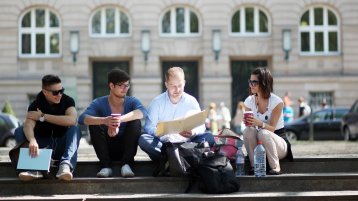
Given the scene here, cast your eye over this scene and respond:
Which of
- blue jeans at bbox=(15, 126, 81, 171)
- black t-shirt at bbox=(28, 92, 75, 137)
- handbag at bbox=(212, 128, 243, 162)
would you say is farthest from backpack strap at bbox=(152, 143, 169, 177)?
Answer: black t-shirt at bbox=(28, 92, 75, 137)

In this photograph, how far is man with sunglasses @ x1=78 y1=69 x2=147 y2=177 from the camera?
876cm

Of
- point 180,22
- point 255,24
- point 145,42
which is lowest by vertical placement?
point 145,42

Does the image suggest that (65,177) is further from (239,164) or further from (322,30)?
(322,30)

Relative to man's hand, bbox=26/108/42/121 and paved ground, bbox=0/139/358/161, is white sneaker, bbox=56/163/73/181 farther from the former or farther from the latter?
paved ground, bbox=0/139/358/161

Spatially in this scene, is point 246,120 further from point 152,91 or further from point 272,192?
point 152,91

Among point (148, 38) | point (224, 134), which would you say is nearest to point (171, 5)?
point (148, 38)

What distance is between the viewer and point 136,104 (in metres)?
9.18

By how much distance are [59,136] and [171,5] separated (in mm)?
29099

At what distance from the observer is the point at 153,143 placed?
884 cm

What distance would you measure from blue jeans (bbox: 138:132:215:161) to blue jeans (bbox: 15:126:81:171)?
0.71 meters

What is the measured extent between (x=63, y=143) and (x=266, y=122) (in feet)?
7.61

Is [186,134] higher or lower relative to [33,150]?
higher

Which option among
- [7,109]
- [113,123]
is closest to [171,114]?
[113,123]

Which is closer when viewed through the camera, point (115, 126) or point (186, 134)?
point (115, 126)
